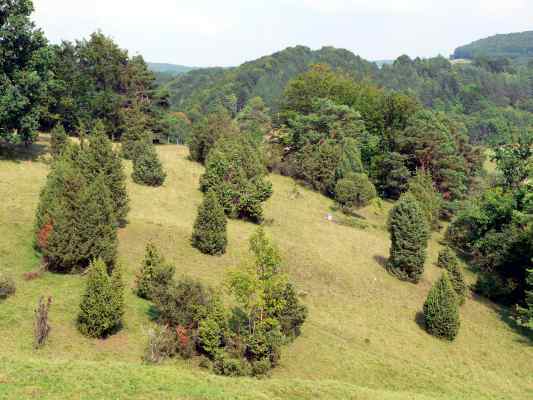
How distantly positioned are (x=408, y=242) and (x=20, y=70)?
3877 cm

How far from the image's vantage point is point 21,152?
49250 millimetres

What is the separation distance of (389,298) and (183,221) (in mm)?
18298

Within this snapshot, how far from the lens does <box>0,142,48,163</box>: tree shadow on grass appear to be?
46.5 meters

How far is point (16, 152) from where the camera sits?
48.6 m

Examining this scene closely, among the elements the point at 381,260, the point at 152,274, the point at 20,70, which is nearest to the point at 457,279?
the point at 381,260

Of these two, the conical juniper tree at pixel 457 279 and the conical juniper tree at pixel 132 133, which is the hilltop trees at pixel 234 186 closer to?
the conical juniper tree at pixel 132 133

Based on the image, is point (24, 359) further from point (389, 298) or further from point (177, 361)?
point (389, 298)

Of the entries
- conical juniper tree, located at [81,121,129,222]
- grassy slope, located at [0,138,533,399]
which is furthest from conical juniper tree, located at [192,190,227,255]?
conical juniper tree, located at [81,121,129,222]

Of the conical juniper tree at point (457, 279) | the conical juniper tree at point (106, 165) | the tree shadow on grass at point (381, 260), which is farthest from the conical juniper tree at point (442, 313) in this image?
the conical juniper tree at point (106, 165)

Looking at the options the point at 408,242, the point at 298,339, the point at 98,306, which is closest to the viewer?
the point at 98,306

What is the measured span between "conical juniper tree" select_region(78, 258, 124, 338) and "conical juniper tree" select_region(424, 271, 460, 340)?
20.7 metres

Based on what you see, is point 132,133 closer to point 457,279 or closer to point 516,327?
point 457,279

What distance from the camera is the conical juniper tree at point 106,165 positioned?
111 ft

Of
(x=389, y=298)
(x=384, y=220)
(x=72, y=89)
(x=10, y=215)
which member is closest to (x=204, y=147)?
(x=72, y=89)
